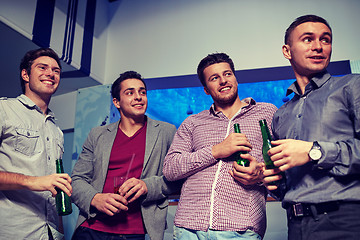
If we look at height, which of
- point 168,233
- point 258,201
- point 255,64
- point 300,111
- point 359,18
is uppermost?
point 359,18

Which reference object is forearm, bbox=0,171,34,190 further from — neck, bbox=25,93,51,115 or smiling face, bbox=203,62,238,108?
smiling face, bbox=203,62,238,108

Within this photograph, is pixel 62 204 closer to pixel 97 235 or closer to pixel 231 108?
pixel 97 235

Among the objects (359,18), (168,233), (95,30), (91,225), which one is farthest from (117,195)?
(359,18)

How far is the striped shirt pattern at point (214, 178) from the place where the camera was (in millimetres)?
1391

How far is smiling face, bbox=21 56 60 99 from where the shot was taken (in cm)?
187

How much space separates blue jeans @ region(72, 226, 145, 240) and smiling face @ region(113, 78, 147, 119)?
73 cm

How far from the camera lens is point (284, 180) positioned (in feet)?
4.42

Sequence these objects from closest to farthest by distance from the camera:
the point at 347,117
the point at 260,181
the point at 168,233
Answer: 1. the point at 347,117
2. the point at 260,181
3. the point at 168,233

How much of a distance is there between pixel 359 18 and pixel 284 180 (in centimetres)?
278

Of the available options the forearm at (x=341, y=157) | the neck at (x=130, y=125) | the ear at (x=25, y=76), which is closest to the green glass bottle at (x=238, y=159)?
the forearm at (x=341, y=157)

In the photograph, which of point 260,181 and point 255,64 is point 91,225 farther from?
point 255,64

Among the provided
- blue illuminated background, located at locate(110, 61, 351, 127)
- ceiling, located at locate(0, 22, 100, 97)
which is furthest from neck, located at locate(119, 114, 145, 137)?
blue illuminated background, located at locate(110, 61, 351, 127)

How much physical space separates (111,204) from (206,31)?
264 cm

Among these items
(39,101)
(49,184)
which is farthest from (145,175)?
(39,101)
